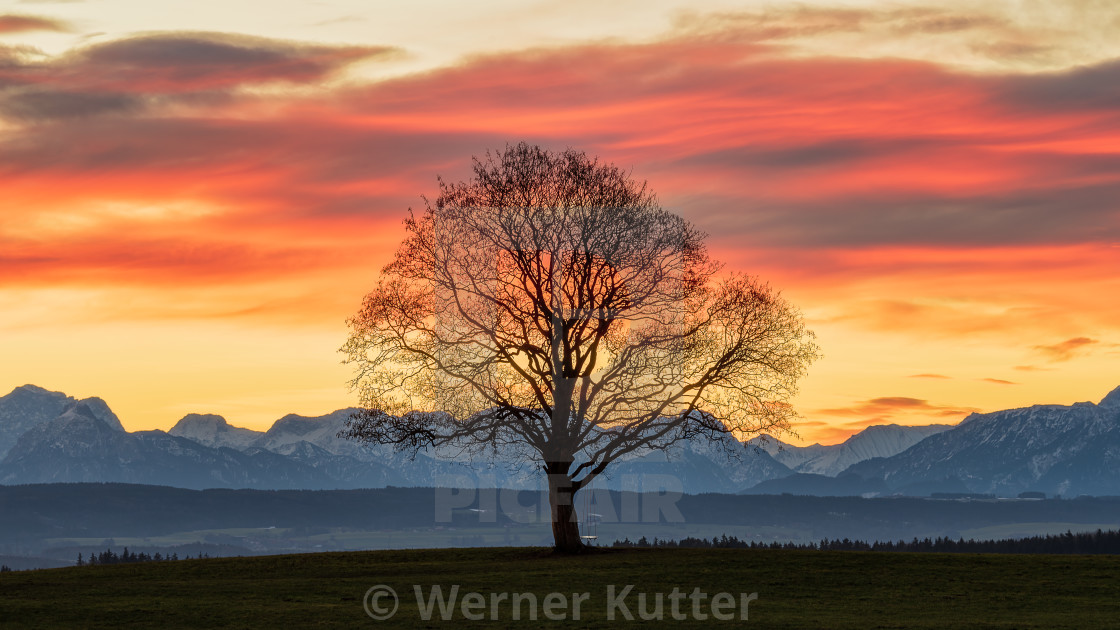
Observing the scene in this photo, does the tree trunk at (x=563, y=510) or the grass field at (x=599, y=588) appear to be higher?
the tree trunk at (x=563, y=510)

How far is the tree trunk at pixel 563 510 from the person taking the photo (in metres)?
62.0

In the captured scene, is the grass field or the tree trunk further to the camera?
the tree trunk

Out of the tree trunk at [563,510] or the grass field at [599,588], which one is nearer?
the grass field at [599,588]

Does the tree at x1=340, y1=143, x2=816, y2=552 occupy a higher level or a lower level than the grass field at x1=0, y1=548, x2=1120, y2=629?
higher

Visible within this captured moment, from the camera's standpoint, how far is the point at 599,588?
49.6 m

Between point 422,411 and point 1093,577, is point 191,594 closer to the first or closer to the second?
point 422,411

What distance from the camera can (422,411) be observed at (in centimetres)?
6153

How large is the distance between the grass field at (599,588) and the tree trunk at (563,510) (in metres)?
1.93

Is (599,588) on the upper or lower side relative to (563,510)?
lower

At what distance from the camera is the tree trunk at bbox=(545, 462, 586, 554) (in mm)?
61969

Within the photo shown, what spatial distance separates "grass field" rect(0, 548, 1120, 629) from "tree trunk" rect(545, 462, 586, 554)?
1.93 metres

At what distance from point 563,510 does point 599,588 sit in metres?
13.7

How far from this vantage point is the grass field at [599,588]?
138 feet

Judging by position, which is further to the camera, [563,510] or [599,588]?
[563,510]
